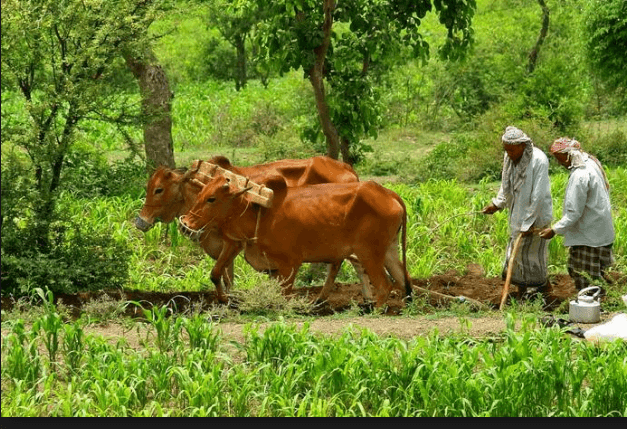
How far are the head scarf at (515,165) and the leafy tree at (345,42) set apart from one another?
8.08ft

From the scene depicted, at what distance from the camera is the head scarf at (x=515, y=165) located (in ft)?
35.9

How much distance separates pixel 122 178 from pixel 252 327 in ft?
24.7

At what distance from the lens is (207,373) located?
8133 mm

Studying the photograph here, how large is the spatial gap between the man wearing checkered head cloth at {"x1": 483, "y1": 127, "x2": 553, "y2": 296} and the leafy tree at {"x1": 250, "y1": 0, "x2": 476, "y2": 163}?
8.25 ft

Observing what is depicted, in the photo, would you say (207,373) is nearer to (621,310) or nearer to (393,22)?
(621,310)

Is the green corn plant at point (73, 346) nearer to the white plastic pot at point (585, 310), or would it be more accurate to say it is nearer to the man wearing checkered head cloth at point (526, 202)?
the white plastic pot at point (585, 310)

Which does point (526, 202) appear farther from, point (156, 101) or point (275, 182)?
point (156, 101)

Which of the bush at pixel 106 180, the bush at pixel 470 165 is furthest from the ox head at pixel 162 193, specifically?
the bush at pixel 470 165

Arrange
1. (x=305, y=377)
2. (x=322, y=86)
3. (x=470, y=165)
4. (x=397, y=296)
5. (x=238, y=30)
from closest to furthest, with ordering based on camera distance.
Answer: (x=305, y=377)
(x=397, y=296)
(x=322, y=86)
(x=470, y=165)
(x=238, y=30)

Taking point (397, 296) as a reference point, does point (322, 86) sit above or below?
above

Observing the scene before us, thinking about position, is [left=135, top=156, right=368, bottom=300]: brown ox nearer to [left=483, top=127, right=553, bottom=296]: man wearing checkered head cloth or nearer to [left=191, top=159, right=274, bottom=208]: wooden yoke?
[left=191, top=159, right=274, bottom=208]: wooden yoke

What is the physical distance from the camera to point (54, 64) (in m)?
11.1

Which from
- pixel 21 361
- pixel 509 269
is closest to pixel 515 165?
pixel 509 269

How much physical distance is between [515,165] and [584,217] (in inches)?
27.7
